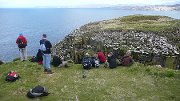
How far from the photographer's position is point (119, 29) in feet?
198

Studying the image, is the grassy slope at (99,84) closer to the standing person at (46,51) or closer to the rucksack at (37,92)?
the rucksack at (37,92)

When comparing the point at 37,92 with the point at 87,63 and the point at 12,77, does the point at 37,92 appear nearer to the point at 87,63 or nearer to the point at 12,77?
the point at 12,77

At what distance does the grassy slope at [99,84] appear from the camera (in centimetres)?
2516

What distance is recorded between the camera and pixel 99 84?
28.0 meters

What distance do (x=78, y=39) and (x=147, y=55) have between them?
593 inches

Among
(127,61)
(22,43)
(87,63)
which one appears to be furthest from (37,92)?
(22,43)

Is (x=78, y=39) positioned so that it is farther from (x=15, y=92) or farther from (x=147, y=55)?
(x=15, y=92)

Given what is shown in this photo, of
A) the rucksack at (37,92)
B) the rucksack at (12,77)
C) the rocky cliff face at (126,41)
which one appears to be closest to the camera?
the rucksack at (37,92)

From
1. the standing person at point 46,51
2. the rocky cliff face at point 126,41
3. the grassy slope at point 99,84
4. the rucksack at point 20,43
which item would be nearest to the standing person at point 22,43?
the rucksack at point 20,43

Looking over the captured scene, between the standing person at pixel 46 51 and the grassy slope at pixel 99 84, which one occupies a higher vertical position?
the standing person at pixel 46 51

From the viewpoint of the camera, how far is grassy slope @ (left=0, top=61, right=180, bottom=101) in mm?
25156

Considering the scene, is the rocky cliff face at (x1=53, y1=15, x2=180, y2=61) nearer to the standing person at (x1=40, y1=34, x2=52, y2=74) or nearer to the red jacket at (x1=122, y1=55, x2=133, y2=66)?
the red jacket at (x1=122, y1=55, x2=133, y2=66)

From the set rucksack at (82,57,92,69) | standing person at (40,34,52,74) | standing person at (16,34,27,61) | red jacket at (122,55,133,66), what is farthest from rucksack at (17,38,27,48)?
red jacket at (122,55,133,66)

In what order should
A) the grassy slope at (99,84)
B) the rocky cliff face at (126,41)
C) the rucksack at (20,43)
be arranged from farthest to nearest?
the rocky cliff face at (126,41), the rucksack at (20,43), the grassy slope at (99,84)
